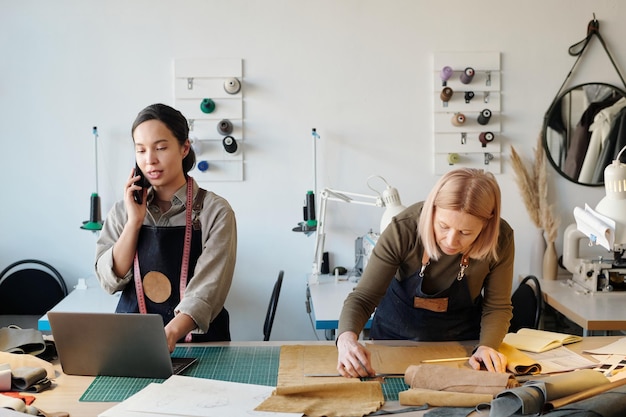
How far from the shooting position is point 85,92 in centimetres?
416

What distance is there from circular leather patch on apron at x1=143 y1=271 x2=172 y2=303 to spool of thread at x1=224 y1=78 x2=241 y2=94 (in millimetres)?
2038

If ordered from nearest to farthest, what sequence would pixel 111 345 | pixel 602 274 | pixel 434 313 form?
1. pixel 111 345
2. pixel 434 313
3. pixel 602 274

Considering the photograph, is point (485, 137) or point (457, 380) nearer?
point (457, 380)

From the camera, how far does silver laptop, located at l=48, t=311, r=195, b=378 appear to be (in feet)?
6.14

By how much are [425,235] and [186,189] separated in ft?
2.65

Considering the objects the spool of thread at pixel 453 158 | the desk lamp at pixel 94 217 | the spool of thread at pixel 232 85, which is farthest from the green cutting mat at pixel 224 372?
the spool of thread at pixel 453 158

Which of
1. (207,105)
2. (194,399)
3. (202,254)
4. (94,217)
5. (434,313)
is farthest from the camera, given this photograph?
(207,105)

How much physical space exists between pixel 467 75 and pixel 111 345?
291 centimetres

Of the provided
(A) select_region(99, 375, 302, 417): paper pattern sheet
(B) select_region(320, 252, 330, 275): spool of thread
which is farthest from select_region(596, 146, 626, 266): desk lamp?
(B) select_region(320, 252, 330, 275): spool of thread

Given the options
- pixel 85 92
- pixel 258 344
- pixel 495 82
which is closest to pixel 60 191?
pixel 85 92

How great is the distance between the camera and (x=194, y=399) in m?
1.75

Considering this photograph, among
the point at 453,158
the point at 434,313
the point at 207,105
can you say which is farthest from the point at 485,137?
the point at 434,313

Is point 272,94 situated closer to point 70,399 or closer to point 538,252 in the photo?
point 538,252

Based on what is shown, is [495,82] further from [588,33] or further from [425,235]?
[425,235]
